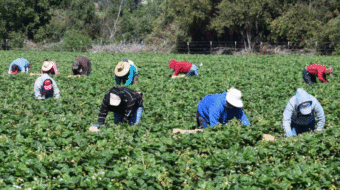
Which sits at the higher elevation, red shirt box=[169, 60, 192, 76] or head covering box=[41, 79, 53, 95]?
red shirt box=[169, 60, 192, 76]

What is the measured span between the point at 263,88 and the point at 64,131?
7.91 m

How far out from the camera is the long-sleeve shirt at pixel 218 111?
22.9 feet

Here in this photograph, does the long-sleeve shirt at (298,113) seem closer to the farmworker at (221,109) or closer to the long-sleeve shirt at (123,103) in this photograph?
the farmworker at (221,109)

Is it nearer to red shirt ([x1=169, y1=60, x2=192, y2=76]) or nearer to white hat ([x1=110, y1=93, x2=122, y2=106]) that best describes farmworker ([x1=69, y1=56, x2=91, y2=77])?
red shirt ([x1=169, y1=60, x2=192, y2=76])

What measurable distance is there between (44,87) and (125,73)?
2.18 m

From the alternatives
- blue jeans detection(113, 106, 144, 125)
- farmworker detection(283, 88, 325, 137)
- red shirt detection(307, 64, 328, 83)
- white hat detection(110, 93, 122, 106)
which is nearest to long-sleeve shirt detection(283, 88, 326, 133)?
farmworker detection(283, 88, 325, 137)

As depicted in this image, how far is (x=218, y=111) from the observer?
7051mm

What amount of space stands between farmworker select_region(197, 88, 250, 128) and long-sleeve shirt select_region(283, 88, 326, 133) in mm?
731

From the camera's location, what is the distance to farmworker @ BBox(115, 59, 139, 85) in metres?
10.7

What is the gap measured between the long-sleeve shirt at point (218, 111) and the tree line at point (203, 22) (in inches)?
1241

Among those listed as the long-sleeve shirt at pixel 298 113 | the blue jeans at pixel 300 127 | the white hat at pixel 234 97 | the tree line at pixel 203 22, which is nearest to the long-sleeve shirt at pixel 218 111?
the white hat at pixel 234 97

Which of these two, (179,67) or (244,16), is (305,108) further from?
(244,16)

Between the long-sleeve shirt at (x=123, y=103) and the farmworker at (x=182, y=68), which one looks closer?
the long-sleeve shirt at (x=123, y=103)

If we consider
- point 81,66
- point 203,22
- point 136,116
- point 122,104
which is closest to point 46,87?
point 136,116
